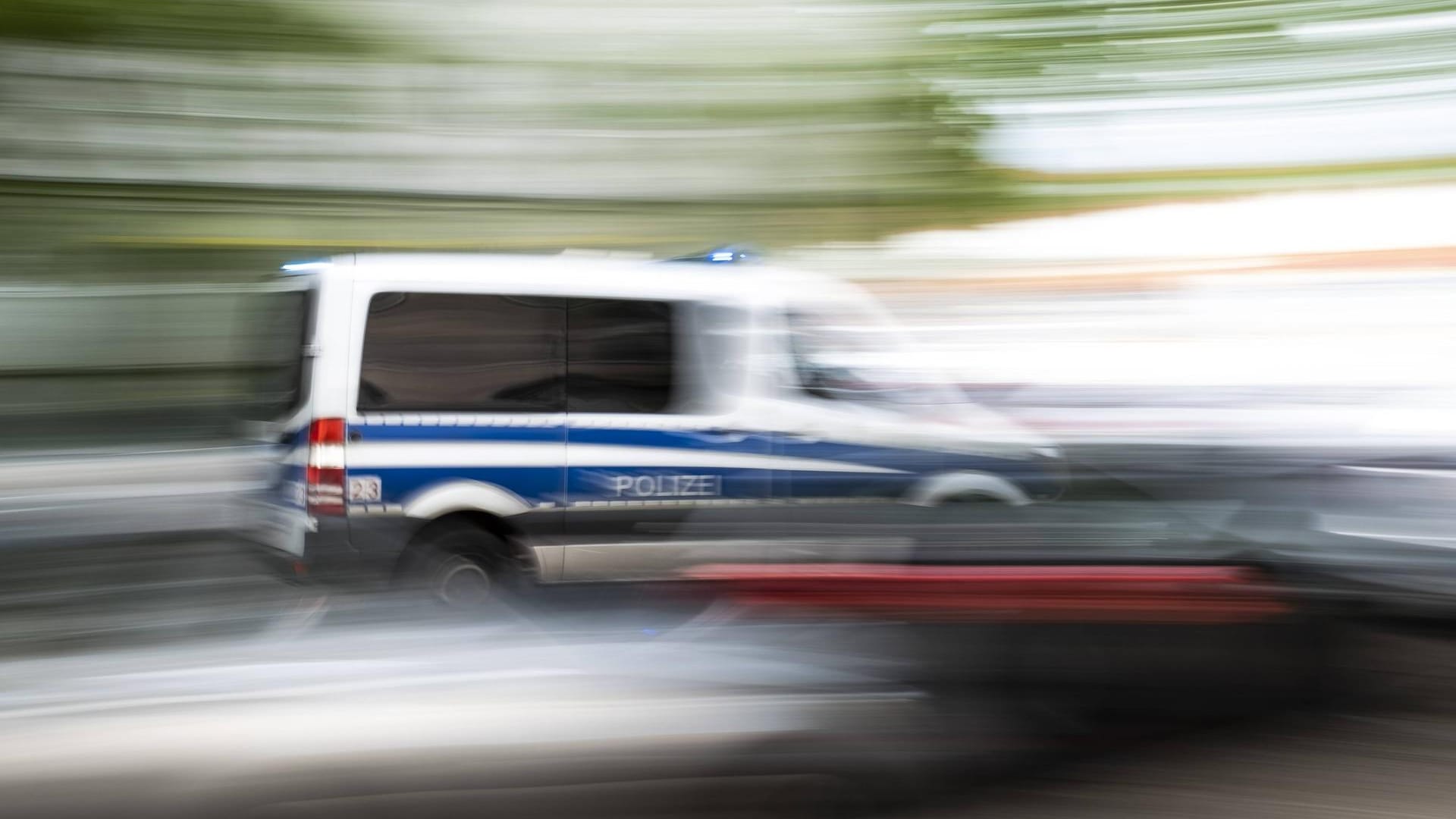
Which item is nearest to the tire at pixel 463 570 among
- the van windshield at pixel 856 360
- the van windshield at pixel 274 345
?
the van windshield at pixel 274 345

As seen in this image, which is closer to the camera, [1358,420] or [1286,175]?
[1286,175]

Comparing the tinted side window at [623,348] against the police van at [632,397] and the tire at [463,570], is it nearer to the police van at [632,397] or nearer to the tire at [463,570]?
the police van at [632,397]

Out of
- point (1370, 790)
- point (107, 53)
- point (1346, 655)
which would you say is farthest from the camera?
point (1370, 790)

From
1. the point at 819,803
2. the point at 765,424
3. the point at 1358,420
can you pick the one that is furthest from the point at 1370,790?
the point at 765,424

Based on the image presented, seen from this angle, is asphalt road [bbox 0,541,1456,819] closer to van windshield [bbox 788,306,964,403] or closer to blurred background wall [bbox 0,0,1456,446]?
blurred background wall [bbox 0,0,1456,446]

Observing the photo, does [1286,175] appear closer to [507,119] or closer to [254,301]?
[507,119]

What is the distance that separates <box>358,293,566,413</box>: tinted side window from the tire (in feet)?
0.30

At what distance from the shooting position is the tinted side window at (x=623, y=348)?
69 centimetres

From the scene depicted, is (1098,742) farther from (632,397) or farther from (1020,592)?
(632,397)

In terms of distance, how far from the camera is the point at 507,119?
0.56 m

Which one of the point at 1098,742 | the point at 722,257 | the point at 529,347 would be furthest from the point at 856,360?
the point at 1098,742

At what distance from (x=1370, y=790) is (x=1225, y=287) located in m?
1.21

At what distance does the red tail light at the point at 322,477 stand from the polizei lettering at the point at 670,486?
0.88 ft

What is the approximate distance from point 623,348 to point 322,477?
0.20 m
